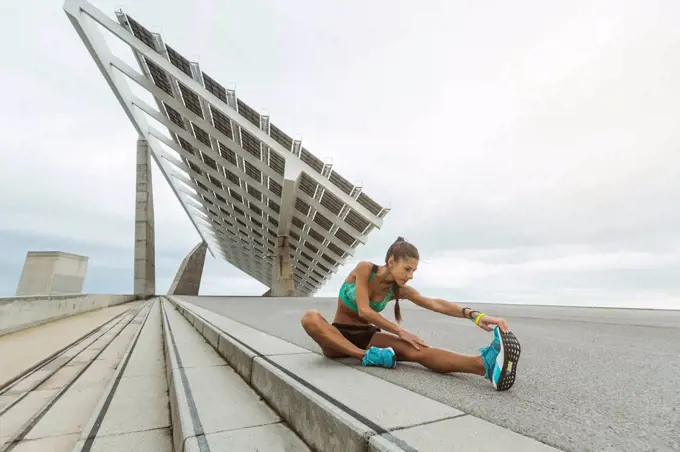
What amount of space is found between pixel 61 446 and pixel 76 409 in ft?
1.87

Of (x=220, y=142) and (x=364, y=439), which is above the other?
(x=220, y=142)

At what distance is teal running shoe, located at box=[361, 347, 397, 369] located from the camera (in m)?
2.03

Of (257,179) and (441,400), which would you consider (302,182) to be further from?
(441,400)

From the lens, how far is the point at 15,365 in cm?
345

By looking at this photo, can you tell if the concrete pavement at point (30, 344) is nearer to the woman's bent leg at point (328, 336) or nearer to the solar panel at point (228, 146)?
the woman's bent leg at point (328, 336)

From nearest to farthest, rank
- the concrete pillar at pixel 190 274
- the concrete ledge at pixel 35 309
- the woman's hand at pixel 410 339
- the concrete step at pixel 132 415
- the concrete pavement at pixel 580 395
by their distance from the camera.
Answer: the concrete pavement at pixel 580 395, the concrete step at pixel 132 415, the woman's hand at pixel 410 339, the concrete ledge at pixel 35 309, the concrete pillar at pixel 190 274

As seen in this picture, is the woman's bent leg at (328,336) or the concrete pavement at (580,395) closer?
the concrete pavement at (580,395)

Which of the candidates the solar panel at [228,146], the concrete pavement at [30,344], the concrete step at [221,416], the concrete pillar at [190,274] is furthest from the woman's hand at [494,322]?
the concrete pillar at [190,274]

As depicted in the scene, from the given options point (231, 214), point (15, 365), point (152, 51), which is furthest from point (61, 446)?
point (231, 214)

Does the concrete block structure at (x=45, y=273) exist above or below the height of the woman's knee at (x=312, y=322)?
above

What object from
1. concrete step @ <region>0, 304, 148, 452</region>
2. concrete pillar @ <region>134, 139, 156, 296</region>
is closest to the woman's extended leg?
concrete step @ <region>0, 304, 148, 452</region>

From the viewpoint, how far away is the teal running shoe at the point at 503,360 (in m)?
1.61

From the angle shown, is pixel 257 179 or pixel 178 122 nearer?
pixel 178 122

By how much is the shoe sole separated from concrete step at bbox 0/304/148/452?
7.08 feet
